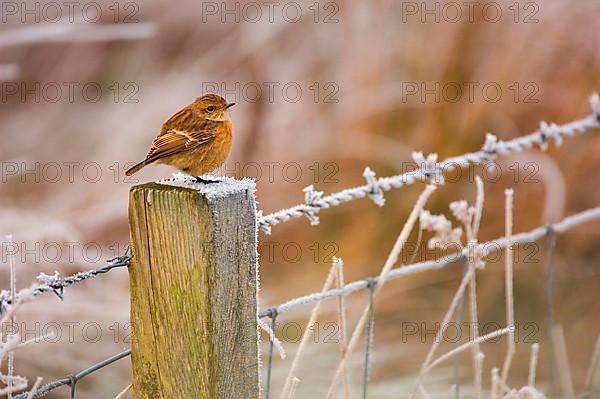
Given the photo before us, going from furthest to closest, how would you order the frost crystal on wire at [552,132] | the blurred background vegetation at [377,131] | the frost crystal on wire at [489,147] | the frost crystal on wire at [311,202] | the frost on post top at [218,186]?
the blurred background vegetation at [377,131], the frost crystal on wire at [552,132], the frost crystal on wire at [489,147], the frost crystal on wire at [311,202], the frost on post top at [218,186]

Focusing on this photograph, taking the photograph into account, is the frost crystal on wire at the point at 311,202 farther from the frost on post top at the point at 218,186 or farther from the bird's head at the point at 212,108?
the frost on post top at the point at 218,186

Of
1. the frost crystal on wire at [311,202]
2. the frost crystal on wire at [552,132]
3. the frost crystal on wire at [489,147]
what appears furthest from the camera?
the frost crystal on wire at [552,132]

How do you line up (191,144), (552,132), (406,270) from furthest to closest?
(552,132)
(406,270)
(191,144)

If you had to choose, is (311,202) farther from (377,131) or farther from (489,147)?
(377,131)

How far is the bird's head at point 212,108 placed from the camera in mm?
1513

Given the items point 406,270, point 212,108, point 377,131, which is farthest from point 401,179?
point 377,131

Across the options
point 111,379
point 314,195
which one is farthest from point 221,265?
point 111,379

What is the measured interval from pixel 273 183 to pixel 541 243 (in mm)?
1236

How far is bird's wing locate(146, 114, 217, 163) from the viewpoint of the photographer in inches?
57.0

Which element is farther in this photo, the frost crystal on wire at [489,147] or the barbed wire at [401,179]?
the frost crystal on wire at [489,147]

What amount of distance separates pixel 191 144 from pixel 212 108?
0.40ft

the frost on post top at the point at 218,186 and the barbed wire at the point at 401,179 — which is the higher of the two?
the barbed wire at the point at 401,179

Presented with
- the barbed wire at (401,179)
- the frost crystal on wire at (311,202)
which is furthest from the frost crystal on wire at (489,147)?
the frost crystal on wire at (311,202)

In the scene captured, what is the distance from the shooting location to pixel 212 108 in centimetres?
156
